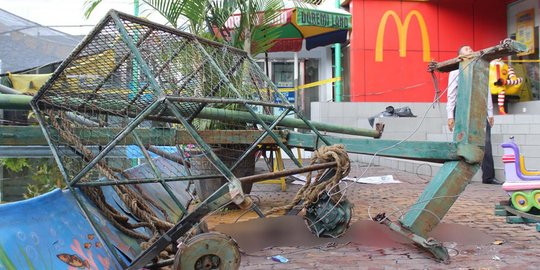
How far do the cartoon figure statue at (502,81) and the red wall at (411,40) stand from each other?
4.74ft

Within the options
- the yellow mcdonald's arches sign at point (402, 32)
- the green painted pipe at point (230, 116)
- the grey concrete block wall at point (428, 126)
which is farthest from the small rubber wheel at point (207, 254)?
the yellow mcdonald's arches sign at point (402, 32)

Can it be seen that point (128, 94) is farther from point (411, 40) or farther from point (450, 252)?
point (411, 40)

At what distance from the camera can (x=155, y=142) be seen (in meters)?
3.84

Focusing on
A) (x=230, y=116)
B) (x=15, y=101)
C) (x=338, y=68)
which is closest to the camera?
(x=15, y=101)

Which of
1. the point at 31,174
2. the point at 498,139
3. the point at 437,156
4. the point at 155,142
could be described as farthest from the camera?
the point at 498,139

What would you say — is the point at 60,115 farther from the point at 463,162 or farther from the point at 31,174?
the point at 463,162

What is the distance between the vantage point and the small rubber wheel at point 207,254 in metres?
2.44

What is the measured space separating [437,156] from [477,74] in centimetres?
66

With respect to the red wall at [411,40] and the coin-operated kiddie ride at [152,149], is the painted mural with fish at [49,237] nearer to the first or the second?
the coin-operated kiddie ride at [152,149]

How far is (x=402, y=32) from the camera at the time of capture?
1177cm

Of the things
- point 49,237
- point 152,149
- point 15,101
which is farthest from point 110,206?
point 152,149

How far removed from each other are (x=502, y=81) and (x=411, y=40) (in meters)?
2.88

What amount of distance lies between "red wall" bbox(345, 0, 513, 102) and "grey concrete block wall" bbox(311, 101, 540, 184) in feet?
1.78

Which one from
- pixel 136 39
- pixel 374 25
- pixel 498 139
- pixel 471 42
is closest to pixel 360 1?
pixel 374 25
